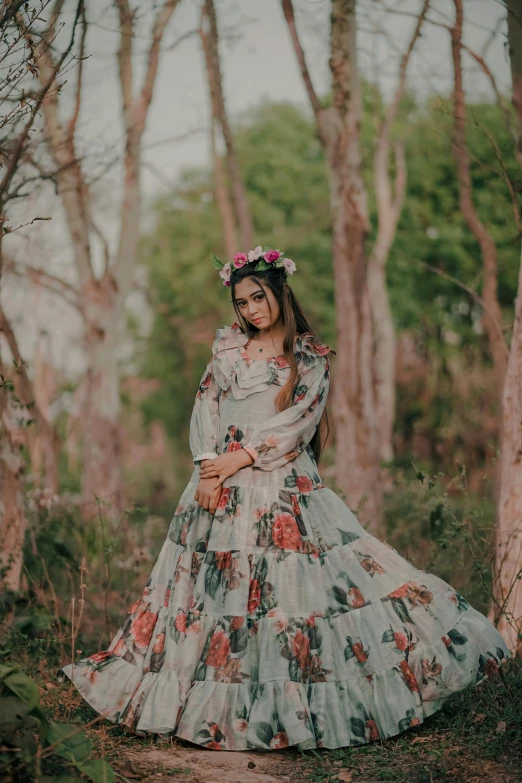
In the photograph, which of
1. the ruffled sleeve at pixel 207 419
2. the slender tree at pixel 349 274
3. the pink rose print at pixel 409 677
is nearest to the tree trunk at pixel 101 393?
the slender tree at pixel 349 274

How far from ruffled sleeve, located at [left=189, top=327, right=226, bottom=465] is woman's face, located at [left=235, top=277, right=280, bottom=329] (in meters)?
0.22

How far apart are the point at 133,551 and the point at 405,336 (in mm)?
17105

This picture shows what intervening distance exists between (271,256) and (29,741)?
242 centimetres

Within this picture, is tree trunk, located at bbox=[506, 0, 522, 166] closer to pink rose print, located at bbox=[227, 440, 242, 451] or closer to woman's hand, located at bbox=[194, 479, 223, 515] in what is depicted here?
pink rose print, located at bbox=[227, 440, 242, 451]

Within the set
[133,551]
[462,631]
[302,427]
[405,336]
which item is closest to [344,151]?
[133,551]

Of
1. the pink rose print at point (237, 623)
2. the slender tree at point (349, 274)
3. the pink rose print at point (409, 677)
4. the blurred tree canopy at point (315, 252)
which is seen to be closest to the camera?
the pink rose print at point (409, 677)

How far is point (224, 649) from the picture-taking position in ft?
12.5

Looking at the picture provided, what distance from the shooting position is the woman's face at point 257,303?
171 inches

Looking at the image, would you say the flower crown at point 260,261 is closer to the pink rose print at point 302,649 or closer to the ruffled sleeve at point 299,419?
the ruffled sleeve at point 299,419

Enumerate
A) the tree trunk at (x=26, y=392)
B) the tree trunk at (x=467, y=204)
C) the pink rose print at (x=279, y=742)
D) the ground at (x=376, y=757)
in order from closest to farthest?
1. the ground at (x=376, y=757)
2. the pink rose print at (x=279, y=742)
3. the tree trunk at (x=26, y=392)
4. the tree trunk at (x=467, y=204)

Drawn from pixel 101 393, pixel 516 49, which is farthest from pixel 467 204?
pixel 516 49

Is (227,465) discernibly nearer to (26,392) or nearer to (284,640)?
(284,640)

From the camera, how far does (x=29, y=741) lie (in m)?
3.02

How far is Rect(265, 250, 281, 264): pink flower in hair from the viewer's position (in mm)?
4324
